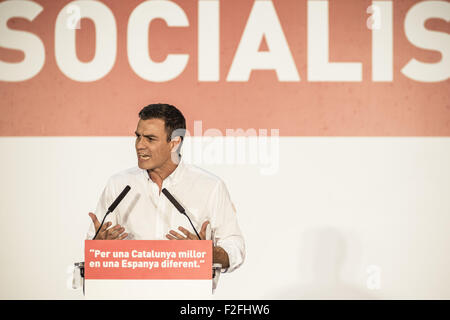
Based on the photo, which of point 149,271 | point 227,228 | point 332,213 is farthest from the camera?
point 332,213

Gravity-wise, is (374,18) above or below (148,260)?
above

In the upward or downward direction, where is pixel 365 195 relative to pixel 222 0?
downward

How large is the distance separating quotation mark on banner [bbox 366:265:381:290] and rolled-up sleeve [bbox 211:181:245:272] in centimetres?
78

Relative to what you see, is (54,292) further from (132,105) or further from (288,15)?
(288,15)

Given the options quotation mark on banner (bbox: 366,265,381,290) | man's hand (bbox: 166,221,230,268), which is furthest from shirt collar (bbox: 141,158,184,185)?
quotation mark on banner (bbox: 366,265,381,290)

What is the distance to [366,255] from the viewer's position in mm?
2873

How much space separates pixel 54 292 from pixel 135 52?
155cm

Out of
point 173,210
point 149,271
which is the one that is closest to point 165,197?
point 173,210

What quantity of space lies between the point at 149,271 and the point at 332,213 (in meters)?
1.20

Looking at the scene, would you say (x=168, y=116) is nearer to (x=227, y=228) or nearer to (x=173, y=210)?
(x=173, y=210)

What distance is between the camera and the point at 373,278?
2.88 metres

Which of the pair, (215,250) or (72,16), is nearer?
(215,250)
